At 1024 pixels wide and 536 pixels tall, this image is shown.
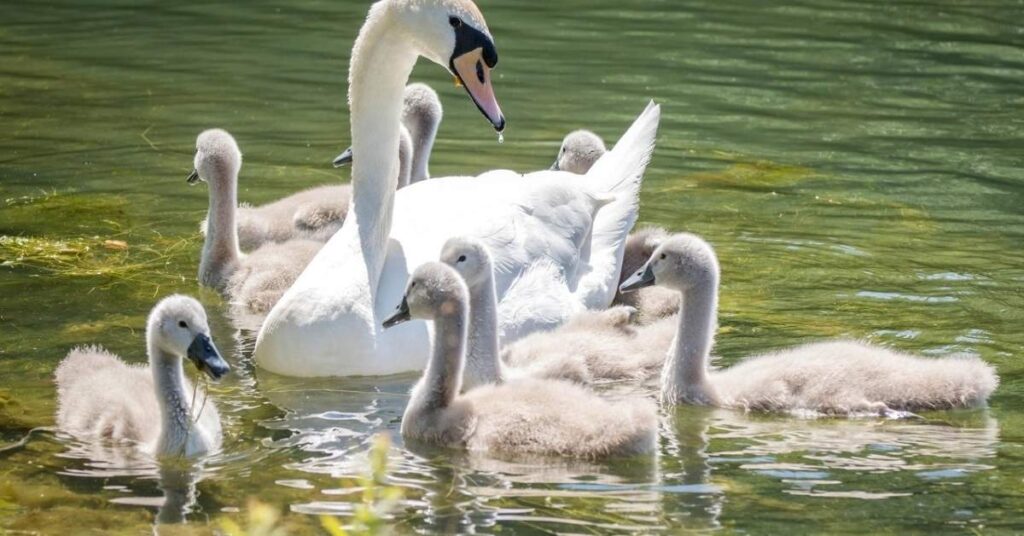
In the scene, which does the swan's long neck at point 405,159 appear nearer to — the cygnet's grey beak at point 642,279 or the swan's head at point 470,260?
the cygnet's grey beak at point 642,279

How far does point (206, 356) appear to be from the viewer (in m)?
7.28

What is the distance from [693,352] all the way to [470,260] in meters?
1.06

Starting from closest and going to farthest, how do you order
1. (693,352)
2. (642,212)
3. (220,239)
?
1. (693,352)
2. (220,239)
3. (642,212)

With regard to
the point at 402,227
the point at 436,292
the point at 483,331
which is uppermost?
the point at 402,227

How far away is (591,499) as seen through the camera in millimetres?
6777

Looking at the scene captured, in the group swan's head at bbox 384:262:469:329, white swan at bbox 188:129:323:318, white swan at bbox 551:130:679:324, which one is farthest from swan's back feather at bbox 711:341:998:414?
white swan at bbox 188:129:323:318

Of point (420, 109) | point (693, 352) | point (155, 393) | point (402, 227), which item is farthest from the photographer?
point (420, 109)

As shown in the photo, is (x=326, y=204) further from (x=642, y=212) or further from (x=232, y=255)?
(x=642, y=212)

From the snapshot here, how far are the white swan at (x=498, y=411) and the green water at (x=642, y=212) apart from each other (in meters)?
0.11

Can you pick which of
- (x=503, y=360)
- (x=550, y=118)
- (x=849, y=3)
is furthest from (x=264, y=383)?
(x=849, y=3)

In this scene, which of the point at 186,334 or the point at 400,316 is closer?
the point at 186,334

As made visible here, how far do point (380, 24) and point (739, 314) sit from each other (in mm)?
2443

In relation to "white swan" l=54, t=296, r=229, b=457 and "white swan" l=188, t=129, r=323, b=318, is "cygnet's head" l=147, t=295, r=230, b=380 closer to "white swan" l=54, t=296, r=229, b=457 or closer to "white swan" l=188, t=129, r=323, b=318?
"white swan" l=54, t=296, r=229, b=457

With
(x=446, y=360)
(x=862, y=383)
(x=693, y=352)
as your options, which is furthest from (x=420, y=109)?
(x=862, y=383)
